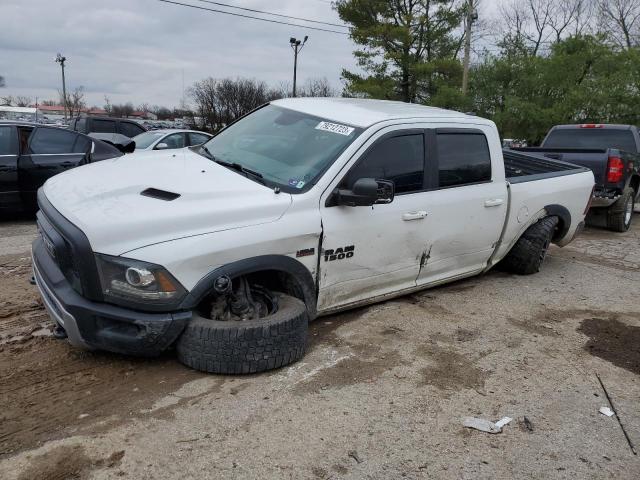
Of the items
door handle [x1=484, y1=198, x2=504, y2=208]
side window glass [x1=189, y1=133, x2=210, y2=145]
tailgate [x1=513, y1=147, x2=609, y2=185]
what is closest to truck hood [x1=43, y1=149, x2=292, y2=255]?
door handle [x1=484, y1=198, x2=504, y2=208]

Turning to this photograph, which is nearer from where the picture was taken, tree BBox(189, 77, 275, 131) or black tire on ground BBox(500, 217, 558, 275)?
black tire on ground BBox(500, 217, 558, 275)

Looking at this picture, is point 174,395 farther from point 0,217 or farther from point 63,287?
point 0,217

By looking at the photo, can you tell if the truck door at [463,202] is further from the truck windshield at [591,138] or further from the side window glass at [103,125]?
the side window glass at [103,125]

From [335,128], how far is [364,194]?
76cm

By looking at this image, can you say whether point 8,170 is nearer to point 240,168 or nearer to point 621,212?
point 240,168

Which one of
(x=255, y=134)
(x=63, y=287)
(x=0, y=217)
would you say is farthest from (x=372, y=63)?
(x=63, y=287)

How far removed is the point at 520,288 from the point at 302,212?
315cm

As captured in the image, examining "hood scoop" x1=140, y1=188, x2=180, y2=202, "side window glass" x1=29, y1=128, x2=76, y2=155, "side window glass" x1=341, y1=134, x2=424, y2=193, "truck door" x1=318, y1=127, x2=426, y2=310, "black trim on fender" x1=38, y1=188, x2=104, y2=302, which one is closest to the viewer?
"black trim on fender" x1=38, y1=188, x2=104, y2=302

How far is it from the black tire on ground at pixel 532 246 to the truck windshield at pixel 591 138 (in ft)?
19.0

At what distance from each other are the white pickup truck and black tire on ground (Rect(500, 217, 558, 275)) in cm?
63

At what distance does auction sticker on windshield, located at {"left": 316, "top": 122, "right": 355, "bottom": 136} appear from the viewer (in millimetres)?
4008

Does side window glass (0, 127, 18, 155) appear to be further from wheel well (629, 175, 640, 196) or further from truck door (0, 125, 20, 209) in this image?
wheel well (629, 175, 640, 196)

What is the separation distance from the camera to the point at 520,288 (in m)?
5.65

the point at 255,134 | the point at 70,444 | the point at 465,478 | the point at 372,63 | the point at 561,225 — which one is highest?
the point at 372,63
